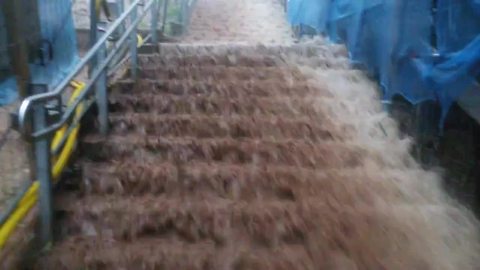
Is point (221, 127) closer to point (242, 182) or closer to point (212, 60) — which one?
point (242, 182)

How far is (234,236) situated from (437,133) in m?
1.55

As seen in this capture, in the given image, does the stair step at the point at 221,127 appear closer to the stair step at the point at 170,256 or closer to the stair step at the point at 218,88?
the stair step at the point at 218,88

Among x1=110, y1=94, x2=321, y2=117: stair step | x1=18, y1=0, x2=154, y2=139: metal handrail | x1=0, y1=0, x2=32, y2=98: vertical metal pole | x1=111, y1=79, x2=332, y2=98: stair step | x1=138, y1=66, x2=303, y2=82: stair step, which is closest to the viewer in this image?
x1=18, y1=0, x2=154, y2=139: metal handrail

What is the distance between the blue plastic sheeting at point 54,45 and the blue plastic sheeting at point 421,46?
1911 millimetres

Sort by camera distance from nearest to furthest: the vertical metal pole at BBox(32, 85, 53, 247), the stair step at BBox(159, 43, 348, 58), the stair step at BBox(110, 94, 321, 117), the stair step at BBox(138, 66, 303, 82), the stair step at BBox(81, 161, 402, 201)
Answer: the vertical metal pole at BBox(32, 85, 53, 247), the stair step at BBox(81, 161, 402, 201), the stair step at BBox(110, 94, 321, 117), the stair step at BBox(138, 66, 303, 82), the stair step at BBox(159, 43, 348, 58)

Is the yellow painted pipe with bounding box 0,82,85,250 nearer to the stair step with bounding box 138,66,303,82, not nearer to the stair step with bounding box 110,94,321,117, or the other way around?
the stair step with bounding box 110,94,321,117

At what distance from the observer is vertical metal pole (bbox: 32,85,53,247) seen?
2.15 metres

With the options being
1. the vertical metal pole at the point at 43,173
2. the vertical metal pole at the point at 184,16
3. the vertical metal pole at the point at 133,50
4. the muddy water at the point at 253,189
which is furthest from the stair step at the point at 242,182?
the vertical metal pole at the point at 184,16

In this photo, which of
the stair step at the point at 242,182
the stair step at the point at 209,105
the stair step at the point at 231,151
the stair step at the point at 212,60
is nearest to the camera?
the stair step at the point at 242,182

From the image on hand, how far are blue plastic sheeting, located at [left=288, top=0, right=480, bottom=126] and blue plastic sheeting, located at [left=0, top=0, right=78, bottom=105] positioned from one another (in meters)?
1.91

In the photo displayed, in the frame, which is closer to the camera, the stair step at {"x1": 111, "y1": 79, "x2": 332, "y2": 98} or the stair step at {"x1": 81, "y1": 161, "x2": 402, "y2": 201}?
the stair step at {"x1": 81, "y1": 161, "x2": 402, "y2": 201}

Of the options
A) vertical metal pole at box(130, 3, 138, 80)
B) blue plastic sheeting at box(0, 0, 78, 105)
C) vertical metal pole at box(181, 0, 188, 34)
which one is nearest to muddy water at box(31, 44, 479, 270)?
vertical metal pole at box(130, 3, 138, 80)

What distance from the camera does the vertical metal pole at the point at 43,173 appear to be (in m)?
2.15

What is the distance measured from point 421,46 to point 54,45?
204 cm
